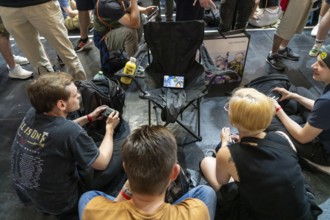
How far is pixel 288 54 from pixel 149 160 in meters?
2.56

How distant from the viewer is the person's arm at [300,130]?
164cm

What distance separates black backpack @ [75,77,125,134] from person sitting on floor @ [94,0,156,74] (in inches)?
25.2

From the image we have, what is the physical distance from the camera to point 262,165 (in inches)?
46.4

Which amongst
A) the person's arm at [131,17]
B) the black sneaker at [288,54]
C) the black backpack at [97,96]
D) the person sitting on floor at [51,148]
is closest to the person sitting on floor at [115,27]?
the person's arm at [131,17]

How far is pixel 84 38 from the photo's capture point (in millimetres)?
3207

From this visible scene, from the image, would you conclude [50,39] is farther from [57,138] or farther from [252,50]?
[252,50]

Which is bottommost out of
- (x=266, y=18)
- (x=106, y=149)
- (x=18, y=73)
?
(x=18, y=73)

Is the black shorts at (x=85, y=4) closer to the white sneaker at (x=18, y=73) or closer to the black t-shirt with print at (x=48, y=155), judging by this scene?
the white sneaker at (x=18, y=73)

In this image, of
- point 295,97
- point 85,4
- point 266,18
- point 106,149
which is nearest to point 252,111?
point 106,149

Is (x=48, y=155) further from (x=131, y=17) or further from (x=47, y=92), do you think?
(x=131, y=17)

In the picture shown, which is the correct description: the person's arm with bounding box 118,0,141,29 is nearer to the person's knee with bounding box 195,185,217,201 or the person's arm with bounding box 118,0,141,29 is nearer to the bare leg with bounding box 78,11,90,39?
the bare leg with bounding box 78,11,90,39

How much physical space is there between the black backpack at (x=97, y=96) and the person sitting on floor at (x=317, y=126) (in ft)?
3.81

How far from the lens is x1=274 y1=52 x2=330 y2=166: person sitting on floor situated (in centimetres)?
155

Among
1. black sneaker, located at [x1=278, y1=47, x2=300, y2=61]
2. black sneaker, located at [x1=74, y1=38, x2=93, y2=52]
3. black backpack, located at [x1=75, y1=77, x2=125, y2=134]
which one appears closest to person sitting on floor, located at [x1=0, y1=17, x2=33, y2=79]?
black sneaker, located at [x1=74, y1=38, x2=93, y2=52]
